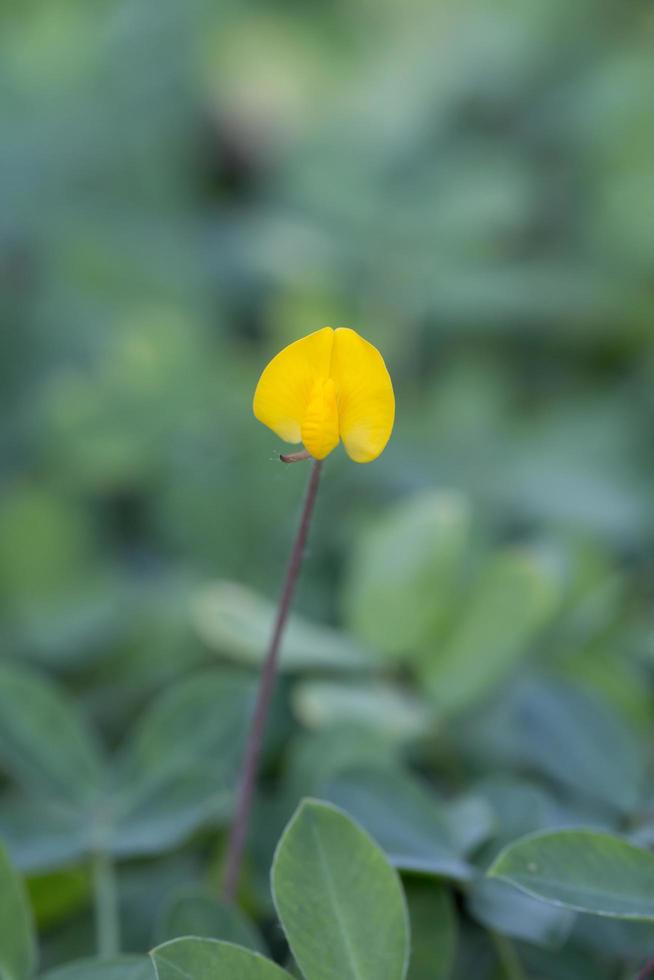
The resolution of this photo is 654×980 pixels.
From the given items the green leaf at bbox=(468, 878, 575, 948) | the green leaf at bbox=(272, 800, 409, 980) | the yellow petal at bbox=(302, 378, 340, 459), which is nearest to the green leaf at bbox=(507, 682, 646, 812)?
the green leaf at bbox=(468, 878, 575, 948)

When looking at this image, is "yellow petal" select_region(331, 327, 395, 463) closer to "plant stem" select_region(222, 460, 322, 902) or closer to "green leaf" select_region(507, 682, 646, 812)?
"plant stem" select_region(222, 460, 322, 902)

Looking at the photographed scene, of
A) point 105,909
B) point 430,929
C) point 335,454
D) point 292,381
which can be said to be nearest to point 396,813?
point 430,929

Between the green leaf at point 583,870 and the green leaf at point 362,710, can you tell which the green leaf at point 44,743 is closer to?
the green leaf at point 362,710

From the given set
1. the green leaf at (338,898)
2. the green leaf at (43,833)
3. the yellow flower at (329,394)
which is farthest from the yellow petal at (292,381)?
the green leaf at (43,833)

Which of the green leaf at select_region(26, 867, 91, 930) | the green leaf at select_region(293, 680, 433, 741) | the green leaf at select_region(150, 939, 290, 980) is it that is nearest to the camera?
the green leaf at select_region(150, 939, 290, 980)

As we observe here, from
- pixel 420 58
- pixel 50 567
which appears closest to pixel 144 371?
pixel 50 567

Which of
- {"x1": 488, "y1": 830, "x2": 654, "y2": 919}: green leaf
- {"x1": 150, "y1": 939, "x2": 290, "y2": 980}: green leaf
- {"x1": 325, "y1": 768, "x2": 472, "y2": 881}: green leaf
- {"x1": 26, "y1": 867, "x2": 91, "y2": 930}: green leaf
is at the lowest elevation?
{"x1": 26, "y1": 867, "x2": 91, "y2": 930}: green leaf

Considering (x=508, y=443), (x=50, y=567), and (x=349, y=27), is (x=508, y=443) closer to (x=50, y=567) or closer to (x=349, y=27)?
(x=50, y=567)
